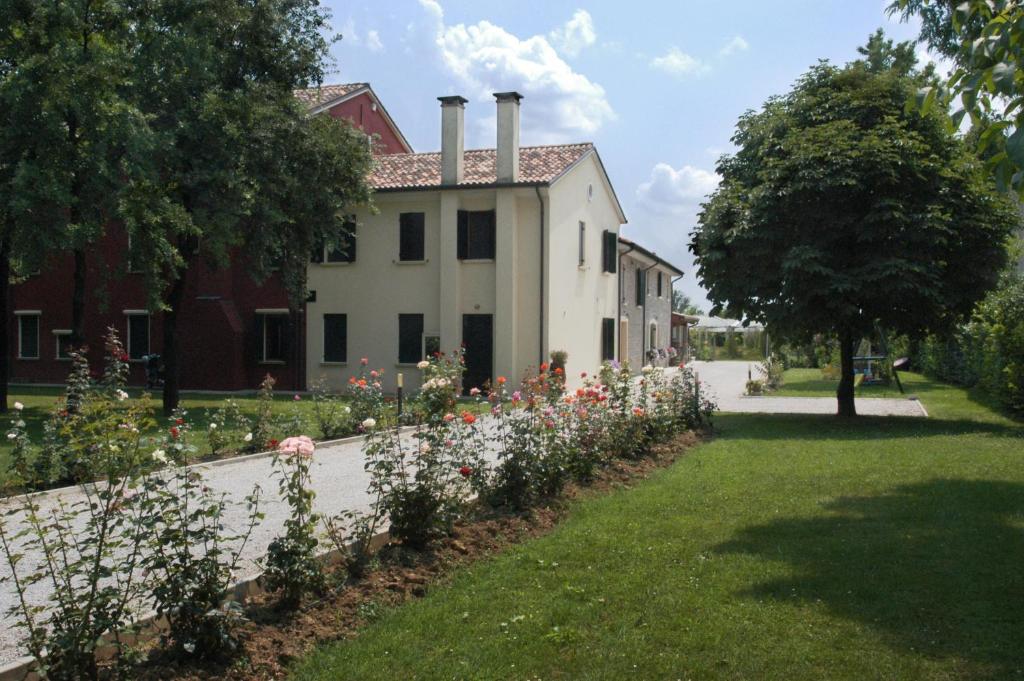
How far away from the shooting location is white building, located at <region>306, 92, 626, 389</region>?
86.9 ft

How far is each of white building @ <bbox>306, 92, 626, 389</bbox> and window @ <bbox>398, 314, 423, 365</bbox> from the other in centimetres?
3

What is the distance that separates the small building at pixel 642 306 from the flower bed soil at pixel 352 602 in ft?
83.2

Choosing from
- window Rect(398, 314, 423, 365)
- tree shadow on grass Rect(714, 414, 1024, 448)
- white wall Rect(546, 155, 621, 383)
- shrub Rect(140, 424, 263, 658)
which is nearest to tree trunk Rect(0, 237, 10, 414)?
window Rect(398, 314, 423, 365)

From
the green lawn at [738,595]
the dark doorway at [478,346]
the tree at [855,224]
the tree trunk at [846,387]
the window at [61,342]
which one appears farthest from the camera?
the window at [61,342]

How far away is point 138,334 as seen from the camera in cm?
2923

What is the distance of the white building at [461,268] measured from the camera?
2650 cm

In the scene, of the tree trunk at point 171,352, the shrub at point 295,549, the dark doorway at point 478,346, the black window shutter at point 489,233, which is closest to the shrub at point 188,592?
the shrub at point 295,549

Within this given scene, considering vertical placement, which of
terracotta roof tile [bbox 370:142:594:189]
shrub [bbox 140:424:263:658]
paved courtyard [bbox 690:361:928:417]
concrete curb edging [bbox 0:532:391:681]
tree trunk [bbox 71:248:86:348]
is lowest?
paved courtyard [bbox 690:361:928:417]

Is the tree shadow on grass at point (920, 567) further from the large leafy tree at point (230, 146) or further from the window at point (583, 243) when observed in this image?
the window at point (583, 243)

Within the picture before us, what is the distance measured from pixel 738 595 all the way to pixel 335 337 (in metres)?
23.3

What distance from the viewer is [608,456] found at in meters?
10.9

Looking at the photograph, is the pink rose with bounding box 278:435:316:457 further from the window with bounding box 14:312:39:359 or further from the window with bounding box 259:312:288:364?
the window with bounding box 14:312:39:359

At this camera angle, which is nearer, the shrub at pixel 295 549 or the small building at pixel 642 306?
the shrub at pixel 295 549

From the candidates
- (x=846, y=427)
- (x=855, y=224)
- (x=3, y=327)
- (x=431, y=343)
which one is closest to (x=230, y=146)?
(x=3, y=327)
